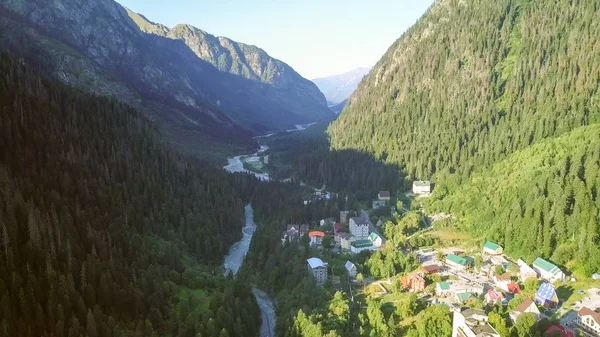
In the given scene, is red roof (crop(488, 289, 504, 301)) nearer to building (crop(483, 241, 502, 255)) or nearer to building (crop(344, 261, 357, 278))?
building (crop(483, 241, 502, 255))

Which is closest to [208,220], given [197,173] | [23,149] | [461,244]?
[197,173]

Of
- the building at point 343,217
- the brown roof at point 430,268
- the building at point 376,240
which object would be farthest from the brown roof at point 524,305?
the building at point 343,217

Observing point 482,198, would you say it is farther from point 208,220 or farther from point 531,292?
point 208,220

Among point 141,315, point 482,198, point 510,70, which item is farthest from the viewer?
point 510,70

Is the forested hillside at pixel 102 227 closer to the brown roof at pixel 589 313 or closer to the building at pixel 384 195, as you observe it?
the building at pixel 384 195

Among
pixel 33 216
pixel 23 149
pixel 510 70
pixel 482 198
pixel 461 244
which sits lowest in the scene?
pixel 461 244
